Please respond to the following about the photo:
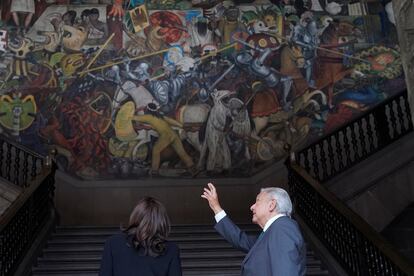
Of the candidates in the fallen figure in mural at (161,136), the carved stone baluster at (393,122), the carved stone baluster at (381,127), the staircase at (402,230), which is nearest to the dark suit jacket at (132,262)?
the staircase at (402,230)

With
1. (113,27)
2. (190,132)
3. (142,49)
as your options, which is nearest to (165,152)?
(190,132)

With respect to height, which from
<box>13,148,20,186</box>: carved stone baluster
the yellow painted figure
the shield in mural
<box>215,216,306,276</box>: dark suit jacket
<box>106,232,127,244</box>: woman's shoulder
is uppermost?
the shield in mural

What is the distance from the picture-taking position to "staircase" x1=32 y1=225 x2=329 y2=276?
535 centimetres

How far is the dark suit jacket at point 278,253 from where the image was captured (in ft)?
6.63

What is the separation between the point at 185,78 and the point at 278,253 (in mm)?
7356

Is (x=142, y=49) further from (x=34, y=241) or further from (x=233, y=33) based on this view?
(x=34, y=241)

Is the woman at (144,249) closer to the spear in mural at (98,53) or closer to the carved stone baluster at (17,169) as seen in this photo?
the carved stone baluster at (17,169)

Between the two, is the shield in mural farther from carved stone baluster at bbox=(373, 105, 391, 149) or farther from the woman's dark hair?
the woman's dark hair

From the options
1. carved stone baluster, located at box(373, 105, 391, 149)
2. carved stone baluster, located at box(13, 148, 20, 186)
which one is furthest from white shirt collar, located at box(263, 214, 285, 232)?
carved stone baluster, located at box(13, 148, 20, 186)

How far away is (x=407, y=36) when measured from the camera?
11.5 ft

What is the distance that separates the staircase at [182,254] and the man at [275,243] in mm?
3189

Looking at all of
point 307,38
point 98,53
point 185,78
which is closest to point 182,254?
point 185,78

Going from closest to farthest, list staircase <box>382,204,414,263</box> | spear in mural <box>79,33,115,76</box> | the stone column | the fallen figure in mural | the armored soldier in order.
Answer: the stone column < staircase <box>382,204,414,263</box> < the fallen figure in mural < spear in mural <box>79,33,115,76</box> < the armored soldier

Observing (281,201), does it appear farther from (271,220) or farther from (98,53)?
(98,53)
